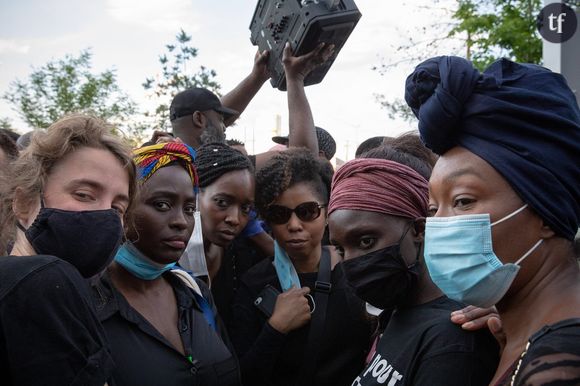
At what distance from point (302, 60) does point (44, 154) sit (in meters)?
2.39

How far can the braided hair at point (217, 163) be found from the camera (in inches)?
143

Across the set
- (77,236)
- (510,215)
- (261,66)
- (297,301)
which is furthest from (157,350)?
(261,66)

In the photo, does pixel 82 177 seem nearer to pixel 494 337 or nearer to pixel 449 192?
pixel 449 192

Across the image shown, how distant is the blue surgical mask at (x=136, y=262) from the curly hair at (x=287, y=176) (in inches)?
37.1

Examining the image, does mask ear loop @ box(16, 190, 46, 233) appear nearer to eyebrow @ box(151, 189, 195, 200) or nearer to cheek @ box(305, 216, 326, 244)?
eyebrow @ box(151, 189, 195, 200)

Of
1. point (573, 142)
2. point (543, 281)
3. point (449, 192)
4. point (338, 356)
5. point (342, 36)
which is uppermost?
point (342, 36)

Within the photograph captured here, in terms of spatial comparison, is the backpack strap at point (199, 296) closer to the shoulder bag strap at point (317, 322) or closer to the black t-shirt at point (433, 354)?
the shoulder bag strap at point (317, 322)

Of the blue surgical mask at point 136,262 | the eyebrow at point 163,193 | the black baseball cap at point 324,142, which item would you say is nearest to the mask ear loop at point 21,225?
the blue surgical mask at point 136,262

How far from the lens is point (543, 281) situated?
1.70m

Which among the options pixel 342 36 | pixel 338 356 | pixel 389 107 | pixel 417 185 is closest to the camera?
pixel 417 185

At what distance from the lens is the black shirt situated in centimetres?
241

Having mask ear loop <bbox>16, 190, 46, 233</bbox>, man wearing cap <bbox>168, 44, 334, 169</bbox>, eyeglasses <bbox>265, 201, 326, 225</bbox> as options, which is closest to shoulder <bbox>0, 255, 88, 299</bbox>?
mask ear loop <bbox>16, 190, 46, 233</bbox>

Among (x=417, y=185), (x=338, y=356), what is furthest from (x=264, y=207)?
(x=417, y=185)

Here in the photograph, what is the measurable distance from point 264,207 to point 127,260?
1.04 m
